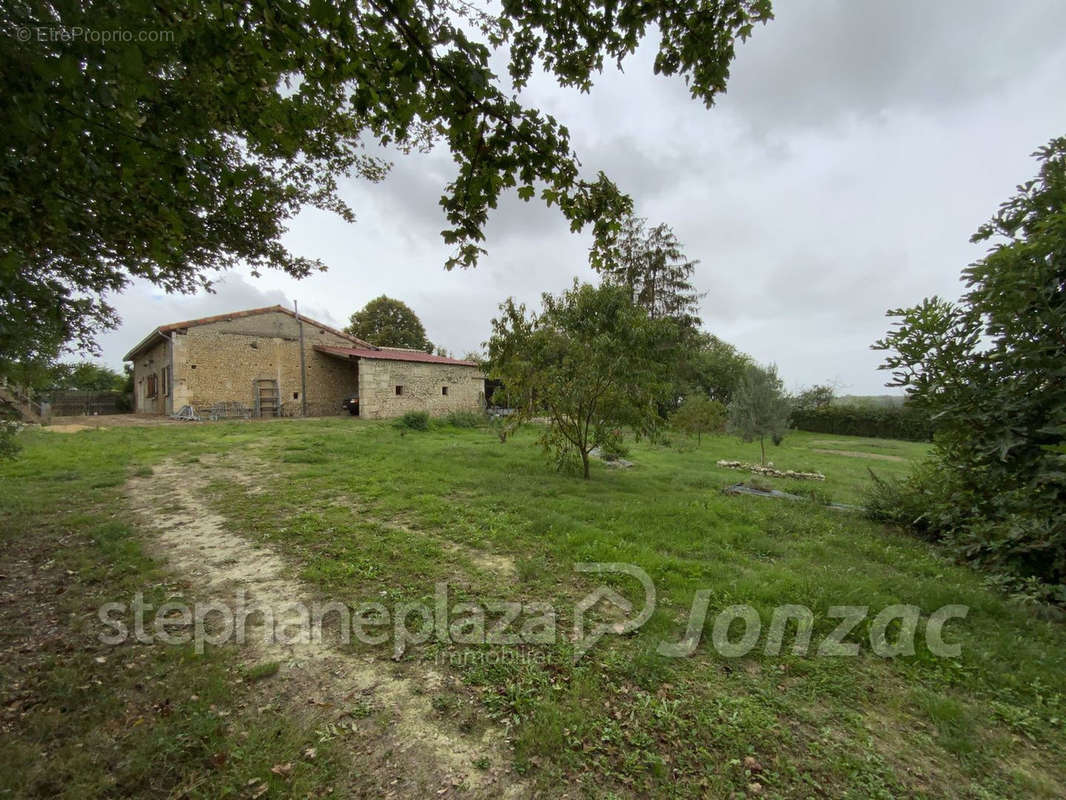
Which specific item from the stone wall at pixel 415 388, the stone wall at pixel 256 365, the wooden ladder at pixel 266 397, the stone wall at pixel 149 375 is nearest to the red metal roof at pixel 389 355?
the stone wall at pixel 415 388

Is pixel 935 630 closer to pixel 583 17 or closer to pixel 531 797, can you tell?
pixel 531 797

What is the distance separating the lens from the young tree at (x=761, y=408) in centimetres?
1327

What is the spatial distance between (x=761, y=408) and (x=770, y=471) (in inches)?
111

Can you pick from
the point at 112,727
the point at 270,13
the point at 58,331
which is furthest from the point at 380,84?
the point at 58,331

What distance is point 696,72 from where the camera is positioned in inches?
110

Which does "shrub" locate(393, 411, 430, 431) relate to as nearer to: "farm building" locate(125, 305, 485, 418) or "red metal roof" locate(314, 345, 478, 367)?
"farm building" locate(125, 305, 485, 418)

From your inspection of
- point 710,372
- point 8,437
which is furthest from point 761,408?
point 710,372

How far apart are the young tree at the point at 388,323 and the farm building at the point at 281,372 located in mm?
17092

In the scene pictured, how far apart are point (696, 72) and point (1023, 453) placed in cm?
464

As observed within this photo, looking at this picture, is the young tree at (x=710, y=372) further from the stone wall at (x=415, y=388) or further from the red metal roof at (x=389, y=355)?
the red metal roof at (x=389, y=355)

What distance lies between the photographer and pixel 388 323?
133ft

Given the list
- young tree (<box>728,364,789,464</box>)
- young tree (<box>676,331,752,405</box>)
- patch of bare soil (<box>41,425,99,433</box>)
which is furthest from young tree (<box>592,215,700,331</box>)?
patch of bare soil (<box>41,425,99,433</box>)

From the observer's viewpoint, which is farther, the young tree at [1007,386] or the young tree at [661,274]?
the young tree at [661,274]

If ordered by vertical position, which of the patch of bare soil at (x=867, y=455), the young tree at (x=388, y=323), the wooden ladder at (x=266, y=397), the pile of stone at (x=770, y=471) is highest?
the young tree at (x=388, y=323)
